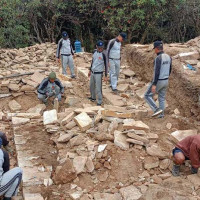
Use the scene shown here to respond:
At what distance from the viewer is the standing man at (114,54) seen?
7566 millimetres

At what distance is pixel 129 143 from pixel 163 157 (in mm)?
663

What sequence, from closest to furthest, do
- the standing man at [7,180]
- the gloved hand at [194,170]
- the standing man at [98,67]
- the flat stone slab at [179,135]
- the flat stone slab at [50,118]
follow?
the standing man at [7,180], the gloved hand at [194,170], the flat stone slab at [179,135], the flat stone slab at [50,118], the standing man at [98,67]

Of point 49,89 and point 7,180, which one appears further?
point 49,89

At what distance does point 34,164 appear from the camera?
500cm

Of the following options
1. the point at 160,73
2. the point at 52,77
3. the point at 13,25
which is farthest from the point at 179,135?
the point at 13,25

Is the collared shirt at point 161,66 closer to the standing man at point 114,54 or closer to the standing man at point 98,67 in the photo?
the standing man at point 98,67

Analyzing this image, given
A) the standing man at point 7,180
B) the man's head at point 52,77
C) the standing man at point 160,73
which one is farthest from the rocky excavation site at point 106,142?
the man's head at point 52,77

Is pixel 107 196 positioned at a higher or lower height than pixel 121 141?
lower

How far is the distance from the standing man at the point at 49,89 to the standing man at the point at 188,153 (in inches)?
170

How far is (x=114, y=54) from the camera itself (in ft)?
25.5

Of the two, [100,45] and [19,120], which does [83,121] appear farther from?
[100,45]

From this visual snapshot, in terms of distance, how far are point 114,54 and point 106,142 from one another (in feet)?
11.1

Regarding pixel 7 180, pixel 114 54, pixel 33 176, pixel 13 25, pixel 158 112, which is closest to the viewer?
pixel 7 180

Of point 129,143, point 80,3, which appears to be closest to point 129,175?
point 129,143
